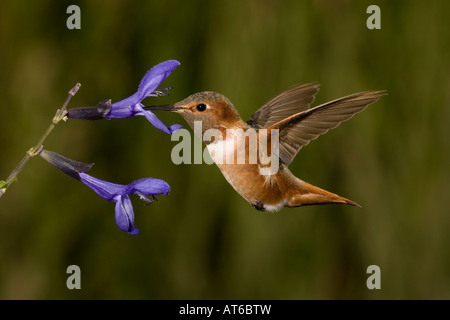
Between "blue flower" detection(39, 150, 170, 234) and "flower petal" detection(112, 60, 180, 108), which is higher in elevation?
"flower petal" detection(112, 60, 180, 108)

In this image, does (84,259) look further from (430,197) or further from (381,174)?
(430,197)

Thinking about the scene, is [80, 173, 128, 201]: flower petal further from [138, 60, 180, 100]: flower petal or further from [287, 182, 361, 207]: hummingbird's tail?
[287, 182, 361, 207]: hummingbird's tail

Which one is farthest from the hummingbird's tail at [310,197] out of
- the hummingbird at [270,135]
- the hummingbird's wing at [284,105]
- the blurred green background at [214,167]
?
the blurred green background at [214,167]

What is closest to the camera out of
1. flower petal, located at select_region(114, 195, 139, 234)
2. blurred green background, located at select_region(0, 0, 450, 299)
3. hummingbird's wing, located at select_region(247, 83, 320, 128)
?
flower petal, located at select_region(114, 195, 139, 234)

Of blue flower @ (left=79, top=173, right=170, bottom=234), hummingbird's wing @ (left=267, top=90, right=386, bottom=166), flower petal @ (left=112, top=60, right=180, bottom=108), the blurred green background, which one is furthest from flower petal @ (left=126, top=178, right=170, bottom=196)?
the blurred green background

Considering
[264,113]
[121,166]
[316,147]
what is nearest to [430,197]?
[316,147]

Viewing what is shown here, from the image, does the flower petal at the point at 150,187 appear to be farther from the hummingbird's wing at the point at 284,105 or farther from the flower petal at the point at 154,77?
the hummingbird's wing at the point at 284,105
